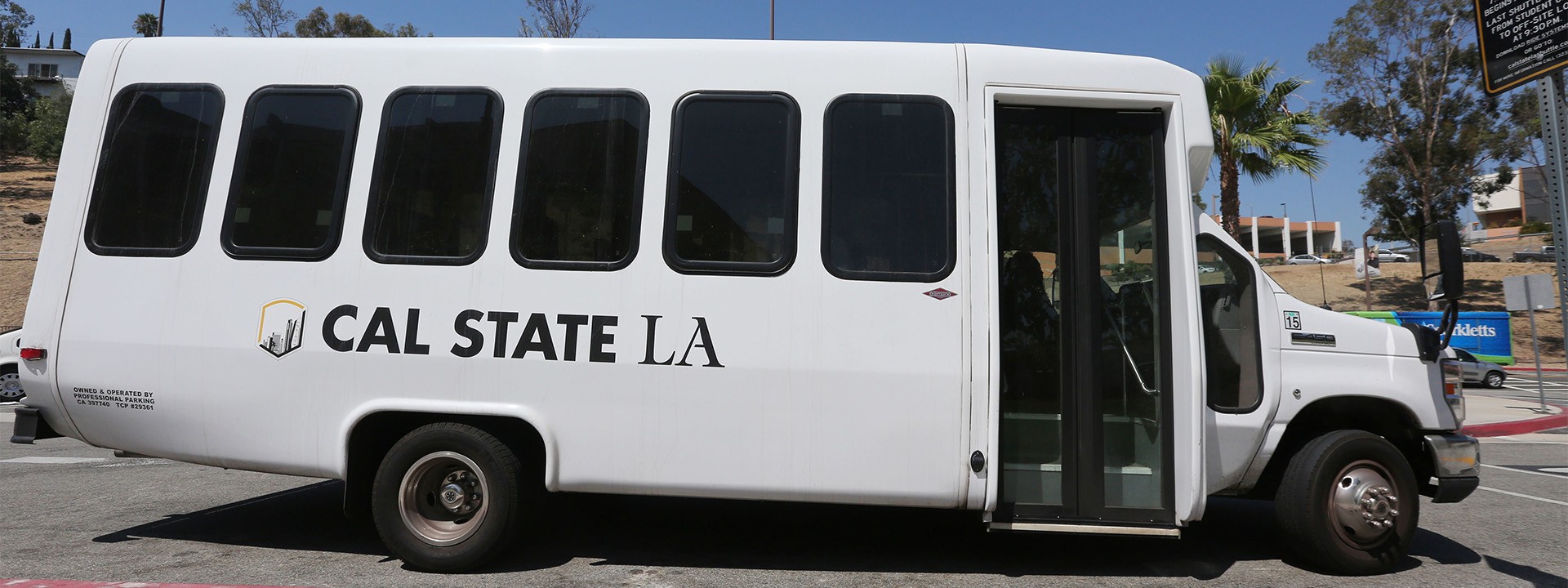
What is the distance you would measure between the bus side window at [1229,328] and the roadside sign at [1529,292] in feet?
43.8

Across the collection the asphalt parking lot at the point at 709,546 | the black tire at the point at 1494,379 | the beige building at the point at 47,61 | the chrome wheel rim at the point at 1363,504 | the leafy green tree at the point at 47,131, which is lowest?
the asphalt parking lot at the point at 709,546

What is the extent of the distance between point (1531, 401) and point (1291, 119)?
719cm

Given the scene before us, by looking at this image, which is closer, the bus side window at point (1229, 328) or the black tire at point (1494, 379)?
the bus side window at point (1229, 328)

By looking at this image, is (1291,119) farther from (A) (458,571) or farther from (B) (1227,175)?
(A) (458,571)

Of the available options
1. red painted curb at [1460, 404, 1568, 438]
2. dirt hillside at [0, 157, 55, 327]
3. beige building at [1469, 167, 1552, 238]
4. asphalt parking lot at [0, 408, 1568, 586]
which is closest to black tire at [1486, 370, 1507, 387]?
red painted curb at [1460, 404, 1568, 438]

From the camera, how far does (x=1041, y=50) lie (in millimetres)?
4832

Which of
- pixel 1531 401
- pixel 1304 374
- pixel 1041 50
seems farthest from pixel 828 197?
pixel 1531 401

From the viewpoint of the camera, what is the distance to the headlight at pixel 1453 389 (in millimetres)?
5117

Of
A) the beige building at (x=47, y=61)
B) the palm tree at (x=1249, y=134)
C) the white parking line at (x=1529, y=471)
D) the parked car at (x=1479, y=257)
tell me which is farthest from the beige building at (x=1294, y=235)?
the beige building at (x=47, y=61)

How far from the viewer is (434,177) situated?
4941mm

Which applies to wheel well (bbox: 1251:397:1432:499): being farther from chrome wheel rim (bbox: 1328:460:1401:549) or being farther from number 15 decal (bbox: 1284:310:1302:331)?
number 15 decal (bbox: 1284:310:1302:331)

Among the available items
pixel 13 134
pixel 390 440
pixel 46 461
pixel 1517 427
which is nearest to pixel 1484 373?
pixel 1517 427

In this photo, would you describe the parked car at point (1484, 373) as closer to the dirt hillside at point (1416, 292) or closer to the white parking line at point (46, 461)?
the dirt hillside at point (1416, 292)

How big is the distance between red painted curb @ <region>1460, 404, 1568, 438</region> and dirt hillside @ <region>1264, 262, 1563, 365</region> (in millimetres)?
20365
